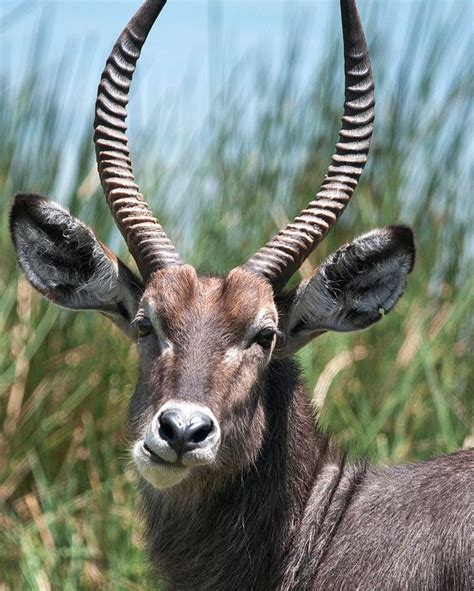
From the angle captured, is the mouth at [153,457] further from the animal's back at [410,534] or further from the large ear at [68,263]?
the large ear at [68,263]

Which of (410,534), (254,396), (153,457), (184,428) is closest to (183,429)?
(184,428)

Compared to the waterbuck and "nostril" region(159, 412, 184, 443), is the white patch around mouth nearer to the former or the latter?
the waterbuck

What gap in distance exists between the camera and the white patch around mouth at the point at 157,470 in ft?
19.0

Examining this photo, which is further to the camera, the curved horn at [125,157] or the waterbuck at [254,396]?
the curved horn at [125,157]

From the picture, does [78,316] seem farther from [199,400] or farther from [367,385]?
[199,400]

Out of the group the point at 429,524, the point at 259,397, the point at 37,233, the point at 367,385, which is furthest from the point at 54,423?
the point at 429,524

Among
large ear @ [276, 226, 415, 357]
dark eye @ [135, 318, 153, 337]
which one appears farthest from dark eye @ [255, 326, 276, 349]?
dark eye @ [135, 318, 153, 337]

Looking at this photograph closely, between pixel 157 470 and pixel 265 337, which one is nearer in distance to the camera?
pixel 157 470

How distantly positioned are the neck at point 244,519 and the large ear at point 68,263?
40.2 inches

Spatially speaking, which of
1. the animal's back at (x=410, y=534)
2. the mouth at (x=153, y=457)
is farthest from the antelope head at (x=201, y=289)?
the animal's back at (x=410, y=534)

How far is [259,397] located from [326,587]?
3.32 feet

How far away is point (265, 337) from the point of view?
20.8ft

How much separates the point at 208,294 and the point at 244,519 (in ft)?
3.79

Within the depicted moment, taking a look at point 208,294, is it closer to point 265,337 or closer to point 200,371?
point 265,337
